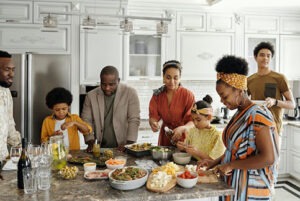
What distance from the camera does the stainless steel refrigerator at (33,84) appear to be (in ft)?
12.6

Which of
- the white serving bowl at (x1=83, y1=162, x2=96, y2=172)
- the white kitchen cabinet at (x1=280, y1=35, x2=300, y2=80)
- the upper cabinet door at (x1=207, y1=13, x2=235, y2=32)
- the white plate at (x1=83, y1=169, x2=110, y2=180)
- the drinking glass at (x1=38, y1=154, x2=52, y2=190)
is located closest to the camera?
the drinking glass at (x1=38, y1=154, x2=52, y2=190)

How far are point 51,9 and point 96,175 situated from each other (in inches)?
113

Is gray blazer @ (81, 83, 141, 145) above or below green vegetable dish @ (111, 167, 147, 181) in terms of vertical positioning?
above

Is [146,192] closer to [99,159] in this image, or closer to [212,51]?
Answer: [99,159]

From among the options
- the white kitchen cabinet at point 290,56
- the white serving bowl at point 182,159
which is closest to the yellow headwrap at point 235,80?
the white serving bowl at point 182,159

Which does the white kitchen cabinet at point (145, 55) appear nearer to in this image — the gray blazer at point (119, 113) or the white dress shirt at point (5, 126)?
the gray blazer at point (119, 113)

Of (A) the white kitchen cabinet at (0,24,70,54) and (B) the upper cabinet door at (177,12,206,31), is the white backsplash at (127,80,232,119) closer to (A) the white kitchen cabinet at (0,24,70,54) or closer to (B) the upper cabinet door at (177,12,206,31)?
(B) the upper cabinet door at (177,12,206,31)

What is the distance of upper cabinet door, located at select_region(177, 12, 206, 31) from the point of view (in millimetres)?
4609

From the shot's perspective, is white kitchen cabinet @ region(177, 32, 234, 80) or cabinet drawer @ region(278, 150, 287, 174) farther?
cabinet drawer @ region(278, 150, 287, 174)

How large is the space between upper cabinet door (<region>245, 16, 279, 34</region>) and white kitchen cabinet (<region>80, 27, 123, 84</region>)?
77.6 inches

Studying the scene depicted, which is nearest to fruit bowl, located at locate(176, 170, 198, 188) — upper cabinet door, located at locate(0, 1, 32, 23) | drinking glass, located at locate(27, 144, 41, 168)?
drinking glass, located at locate(27, 144, 41, 168)

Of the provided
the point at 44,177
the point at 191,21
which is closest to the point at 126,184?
the point at 44,177

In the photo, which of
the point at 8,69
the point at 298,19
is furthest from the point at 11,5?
the point at 298,19

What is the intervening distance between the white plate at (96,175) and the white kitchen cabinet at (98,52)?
95.8 inches
